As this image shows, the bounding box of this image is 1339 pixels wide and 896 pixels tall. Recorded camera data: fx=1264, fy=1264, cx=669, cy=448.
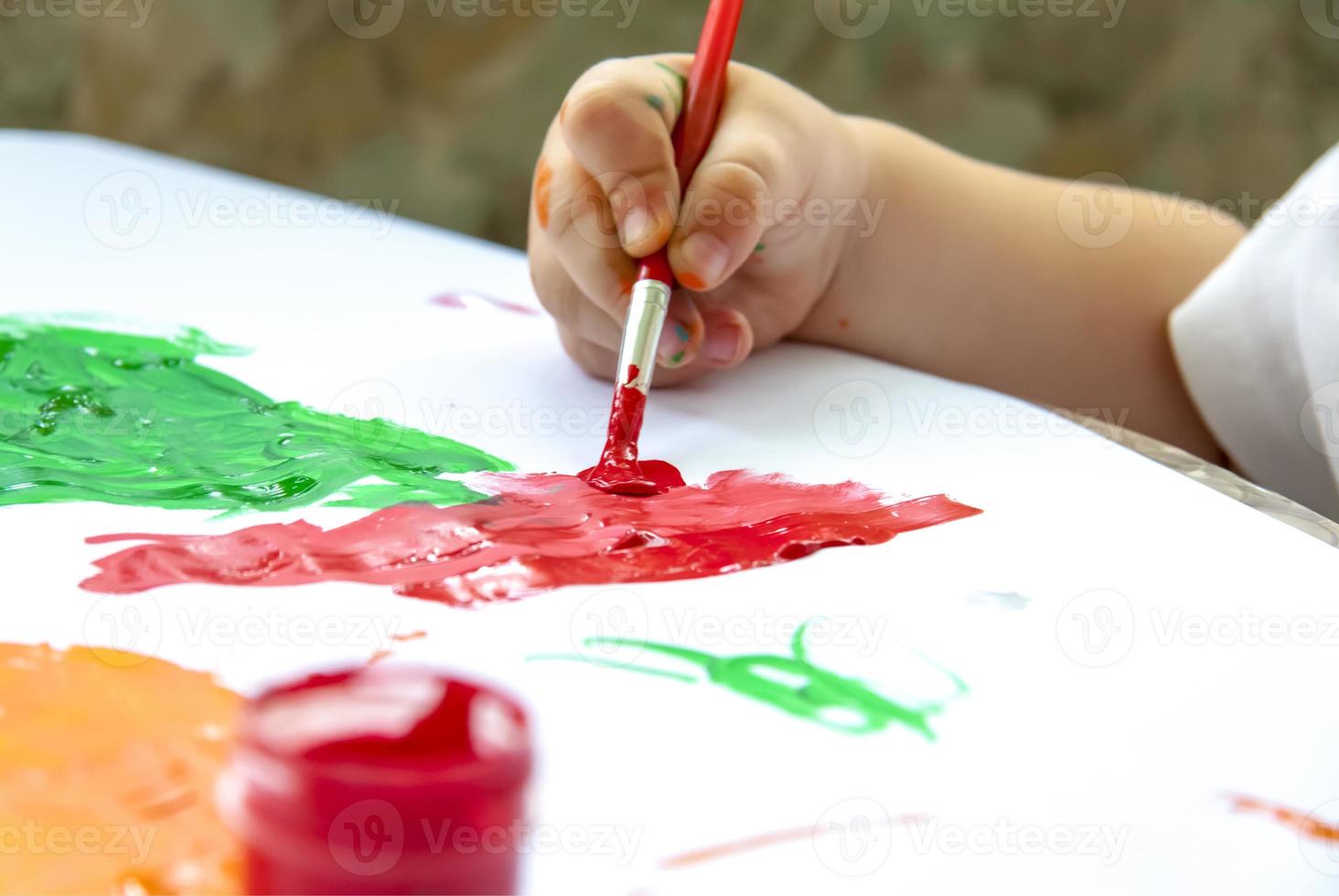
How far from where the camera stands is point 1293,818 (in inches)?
9.7

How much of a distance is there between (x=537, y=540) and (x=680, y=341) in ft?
0.51

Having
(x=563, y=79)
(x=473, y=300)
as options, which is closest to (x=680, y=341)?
(x=473, y=300)

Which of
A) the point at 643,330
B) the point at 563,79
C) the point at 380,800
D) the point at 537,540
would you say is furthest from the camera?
the point at 563,79

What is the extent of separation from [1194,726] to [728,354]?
0.27m

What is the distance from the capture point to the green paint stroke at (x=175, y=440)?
372mm

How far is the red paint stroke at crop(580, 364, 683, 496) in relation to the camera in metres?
0.40

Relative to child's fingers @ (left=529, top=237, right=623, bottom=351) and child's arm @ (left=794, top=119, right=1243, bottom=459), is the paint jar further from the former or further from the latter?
child's arm @ (left=794, top=119, right=1243, bottom=459)

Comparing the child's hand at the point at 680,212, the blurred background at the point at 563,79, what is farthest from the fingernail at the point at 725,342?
the blurred background at the point at 563,79

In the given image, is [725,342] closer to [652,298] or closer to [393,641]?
[652,298]

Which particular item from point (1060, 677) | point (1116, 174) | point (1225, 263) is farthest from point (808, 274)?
Answer: point (1116, 174)

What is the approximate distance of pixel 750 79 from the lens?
0.53 metres

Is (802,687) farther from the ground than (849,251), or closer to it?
closer to it

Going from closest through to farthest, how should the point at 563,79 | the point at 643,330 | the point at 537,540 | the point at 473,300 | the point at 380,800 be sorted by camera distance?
the point at 380,800 → the point at 537,540 → the point at 643,330 → the point at 473,300 → the point at 563,79

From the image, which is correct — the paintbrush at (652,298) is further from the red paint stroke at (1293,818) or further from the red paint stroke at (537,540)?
the red paint stroke at (1293,818)
